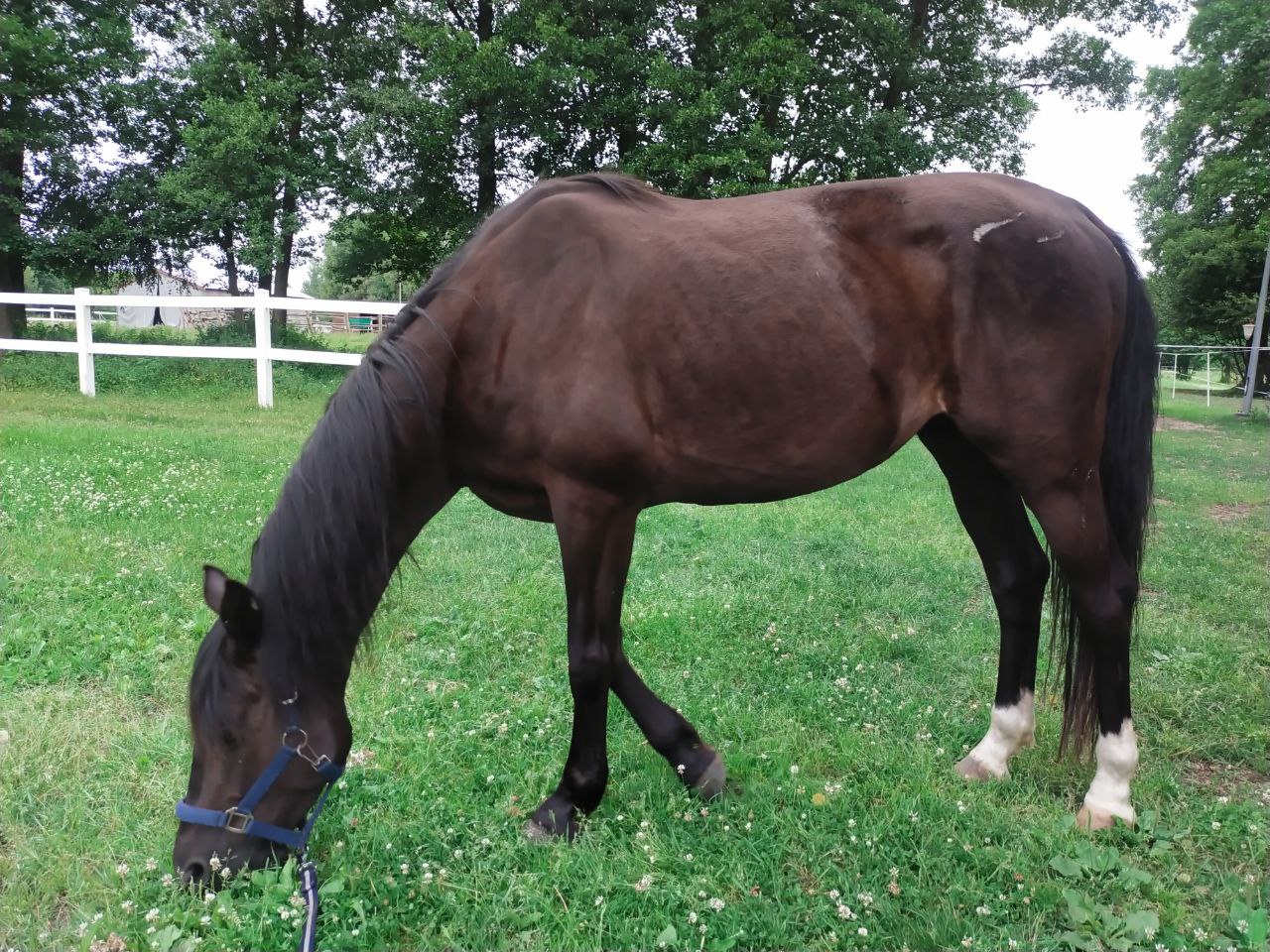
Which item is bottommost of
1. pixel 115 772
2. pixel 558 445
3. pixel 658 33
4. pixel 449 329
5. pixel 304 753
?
pixel 115 772

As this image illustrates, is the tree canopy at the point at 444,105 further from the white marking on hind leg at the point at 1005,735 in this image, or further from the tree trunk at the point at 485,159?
the white marking on hind leg at the point at 1005,735

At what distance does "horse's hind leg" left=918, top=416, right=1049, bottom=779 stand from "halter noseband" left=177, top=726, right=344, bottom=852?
7.36 feet

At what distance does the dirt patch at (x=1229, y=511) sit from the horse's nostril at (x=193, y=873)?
8122 millimetres

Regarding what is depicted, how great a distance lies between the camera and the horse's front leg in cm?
227

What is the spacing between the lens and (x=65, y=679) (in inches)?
127

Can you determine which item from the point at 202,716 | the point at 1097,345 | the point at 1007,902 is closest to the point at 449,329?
the point at 202,716

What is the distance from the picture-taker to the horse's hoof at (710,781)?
2576 mm

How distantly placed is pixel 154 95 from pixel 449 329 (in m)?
18.6

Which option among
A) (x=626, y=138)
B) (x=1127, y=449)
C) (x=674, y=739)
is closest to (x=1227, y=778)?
(x=1127, y=449)

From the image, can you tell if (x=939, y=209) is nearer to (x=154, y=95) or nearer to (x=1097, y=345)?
(x=1097, y=345)

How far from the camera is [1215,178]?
69.4 feet

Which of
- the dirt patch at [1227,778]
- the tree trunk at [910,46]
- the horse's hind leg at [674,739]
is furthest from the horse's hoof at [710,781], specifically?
the tree trunk at [910,46]

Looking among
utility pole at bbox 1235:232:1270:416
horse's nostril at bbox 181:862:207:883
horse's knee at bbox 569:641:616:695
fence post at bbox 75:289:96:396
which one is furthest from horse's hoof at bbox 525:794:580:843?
utility pole at bbox 1235:232:1270:416

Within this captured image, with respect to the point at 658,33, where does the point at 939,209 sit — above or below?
below
